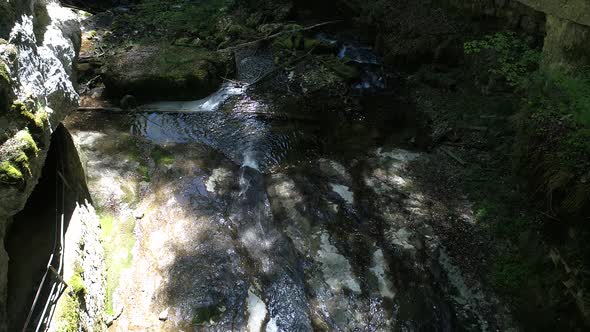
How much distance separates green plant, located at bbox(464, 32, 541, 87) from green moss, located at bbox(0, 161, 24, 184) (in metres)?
6.63

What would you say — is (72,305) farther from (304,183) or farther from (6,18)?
(304,183)

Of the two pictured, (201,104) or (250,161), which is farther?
(201,104)

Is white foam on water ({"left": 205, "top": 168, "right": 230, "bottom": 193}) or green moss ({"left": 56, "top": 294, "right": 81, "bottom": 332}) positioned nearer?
green moss ({"left": 56, "top": 294, "right": 81, "bottom": 332})

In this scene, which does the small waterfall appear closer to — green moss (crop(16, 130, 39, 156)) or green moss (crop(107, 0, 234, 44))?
green moss (crop(16, 130, 39, 156))

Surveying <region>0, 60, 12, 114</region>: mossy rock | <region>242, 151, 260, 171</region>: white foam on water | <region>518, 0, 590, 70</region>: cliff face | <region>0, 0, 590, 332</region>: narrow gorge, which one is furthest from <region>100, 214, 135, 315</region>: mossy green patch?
<region>518, 0, 590, 70</region>: cliff face

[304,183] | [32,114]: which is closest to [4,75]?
[32,114]

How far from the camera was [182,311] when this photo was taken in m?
5.03

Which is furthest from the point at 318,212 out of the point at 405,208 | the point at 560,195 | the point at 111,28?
the point at 111,28

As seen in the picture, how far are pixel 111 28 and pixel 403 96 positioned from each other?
30.0 ft

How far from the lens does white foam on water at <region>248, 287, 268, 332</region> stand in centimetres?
497

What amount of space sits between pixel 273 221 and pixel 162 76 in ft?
16.4

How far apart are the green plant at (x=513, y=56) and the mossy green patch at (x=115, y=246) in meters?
6.22

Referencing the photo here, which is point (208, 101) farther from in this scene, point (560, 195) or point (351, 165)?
point (560, 195)

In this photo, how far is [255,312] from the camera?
5121 millimetres
